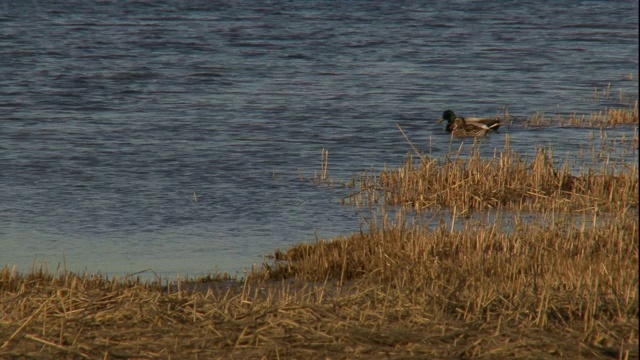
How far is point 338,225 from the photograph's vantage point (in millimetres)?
11914

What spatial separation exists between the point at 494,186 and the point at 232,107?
9864 mm

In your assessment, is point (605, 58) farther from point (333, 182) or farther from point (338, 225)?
point (338, 225)

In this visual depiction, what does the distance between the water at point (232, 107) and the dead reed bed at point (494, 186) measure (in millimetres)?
676

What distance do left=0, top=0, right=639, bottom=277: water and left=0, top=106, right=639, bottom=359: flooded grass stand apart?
1.40 metres

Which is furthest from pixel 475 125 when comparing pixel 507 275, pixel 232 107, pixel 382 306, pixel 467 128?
pixel 382 306

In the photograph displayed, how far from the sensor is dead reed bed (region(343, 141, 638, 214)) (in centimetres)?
1202

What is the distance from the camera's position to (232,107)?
854 inches

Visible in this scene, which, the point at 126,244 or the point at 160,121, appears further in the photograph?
the point at 160,121

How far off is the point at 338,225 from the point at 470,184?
1705mm

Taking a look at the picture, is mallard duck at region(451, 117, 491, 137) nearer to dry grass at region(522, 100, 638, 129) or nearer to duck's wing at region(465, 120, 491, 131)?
duck's wing at region(465, 120, 491, 131)

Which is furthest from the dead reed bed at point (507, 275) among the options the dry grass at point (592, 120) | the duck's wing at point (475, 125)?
the dry grass at point (592, 120)

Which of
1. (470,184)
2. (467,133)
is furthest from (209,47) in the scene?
(470,184)

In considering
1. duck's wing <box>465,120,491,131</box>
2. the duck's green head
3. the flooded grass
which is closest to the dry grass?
duck's wing <box>465,120,491,131</box>

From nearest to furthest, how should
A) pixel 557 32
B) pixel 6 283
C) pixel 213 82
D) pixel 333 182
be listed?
pixel 6 283, pixel 333 182, pixel 213 82, pixel 557 32
